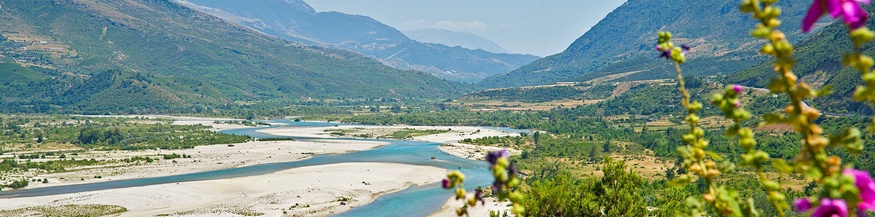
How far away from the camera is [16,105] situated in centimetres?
18712

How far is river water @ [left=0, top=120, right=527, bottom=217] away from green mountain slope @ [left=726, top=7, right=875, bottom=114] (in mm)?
33990

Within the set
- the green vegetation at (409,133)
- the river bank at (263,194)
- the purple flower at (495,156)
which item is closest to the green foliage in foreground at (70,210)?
the river bank at (263,194)

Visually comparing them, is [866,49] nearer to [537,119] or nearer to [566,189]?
[537,119]

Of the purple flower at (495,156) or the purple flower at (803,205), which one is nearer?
the purple flower at (803,205)

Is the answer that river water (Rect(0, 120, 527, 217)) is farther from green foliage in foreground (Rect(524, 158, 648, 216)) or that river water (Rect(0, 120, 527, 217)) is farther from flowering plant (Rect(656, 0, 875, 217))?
flowering plant (Rect(656, 0, 875, 217))

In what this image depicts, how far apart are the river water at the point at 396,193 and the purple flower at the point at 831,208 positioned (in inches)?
1709

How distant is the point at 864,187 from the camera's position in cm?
281

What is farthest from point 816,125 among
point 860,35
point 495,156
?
point 495,156

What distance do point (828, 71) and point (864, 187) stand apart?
119m

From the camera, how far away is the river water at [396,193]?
48.8 metres

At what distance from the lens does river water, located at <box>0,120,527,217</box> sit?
→ 48.8m

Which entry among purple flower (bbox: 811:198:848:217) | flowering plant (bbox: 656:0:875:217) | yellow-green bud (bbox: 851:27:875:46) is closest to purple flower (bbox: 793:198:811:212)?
flowering plant (bbox: 656:0:875:217)

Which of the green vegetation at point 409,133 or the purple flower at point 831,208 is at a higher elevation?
the purple flower at point 831,208

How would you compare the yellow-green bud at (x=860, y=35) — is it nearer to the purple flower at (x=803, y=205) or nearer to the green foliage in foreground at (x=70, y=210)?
the purple flower at (x=803, y=205)
